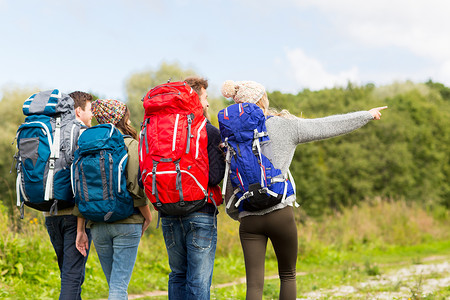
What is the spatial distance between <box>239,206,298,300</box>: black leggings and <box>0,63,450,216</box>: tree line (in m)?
16.0

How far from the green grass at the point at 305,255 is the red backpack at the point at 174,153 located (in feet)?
11.7

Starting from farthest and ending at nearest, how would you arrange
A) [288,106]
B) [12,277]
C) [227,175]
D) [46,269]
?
[288,106] → [46,269] → [12,277] → [227,175]

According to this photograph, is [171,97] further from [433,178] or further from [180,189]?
[433,178]

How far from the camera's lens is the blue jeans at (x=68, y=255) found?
153 inches

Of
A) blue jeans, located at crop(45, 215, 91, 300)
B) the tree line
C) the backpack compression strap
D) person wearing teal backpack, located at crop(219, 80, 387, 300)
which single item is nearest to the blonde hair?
person wearing teal backpack, located at crop(219, 80, 387, 300)

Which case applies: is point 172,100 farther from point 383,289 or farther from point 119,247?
point 383,289

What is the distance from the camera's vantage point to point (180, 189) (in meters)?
3.49

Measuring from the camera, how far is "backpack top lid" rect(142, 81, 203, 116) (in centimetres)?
360

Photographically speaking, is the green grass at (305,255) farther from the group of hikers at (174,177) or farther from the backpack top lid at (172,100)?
the backpack top lid at (172,100)

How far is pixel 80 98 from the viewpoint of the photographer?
4.23 m

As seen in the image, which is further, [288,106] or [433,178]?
[433,178]

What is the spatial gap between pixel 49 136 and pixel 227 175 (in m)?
1.47

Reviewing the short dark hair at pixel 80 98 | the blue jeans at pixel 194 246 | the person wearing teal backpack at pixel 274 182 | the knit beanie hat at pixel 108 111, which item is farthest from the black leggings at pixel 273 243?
the short dark hair at pixel 80 98

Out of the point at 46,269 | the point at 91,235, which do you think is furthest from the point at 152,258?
the point at 91,235
